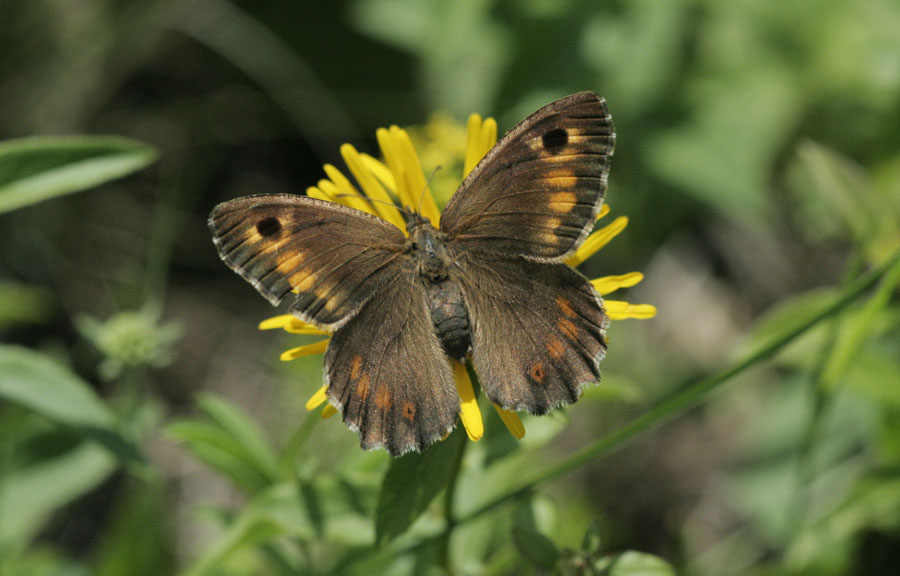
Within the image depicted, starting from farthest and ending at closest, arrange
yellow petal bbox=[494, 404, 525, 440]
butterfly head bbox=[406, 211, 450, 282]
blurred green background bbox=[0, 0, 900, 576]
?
blurred green background bbox=[0, 0, 900, 576], butterfly head bbox=[406, 211, 450, 282], yellow petal bbox=[494, 404, 525, 440]

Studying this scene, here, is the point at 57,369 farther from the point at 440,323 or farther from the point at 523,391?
the point at 523,391

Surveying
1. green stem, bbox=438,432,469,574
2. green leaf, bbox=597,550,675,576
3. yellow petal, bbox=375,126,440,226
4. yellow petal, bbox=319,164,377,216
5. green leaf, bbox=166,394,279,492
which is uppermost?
yellow petal, bbox=375,126,440,226

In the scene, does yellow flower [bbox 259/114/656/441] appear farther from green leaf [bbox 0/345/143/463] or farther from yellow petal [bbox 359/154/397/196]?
green leaf [bbox 0/345/143/463]

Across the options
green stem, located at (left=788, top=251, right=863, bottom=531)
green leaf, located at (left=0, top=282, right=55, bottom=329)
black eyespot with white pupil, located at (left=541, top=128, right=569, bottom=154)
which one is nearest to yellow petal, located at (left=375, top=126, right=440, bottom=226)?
black eyespot with white pupil, located at (left=541, top=128, right=569, bottom=154)

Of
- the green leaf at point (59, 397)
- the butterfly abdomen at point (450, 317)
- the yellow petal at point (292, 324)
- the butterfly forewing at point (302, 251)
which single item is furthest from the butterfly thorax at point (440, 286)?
the green leaf at point (59, 397)

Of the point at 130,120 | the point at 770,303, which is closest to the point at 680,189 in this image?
the point at 770,303

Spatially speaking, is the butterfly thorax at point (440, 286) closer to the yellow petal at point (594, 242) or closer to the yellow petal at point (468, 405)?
the yellow petal at point (468, 405)

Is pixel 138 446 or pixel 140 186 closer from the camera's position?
pixel 138 446
